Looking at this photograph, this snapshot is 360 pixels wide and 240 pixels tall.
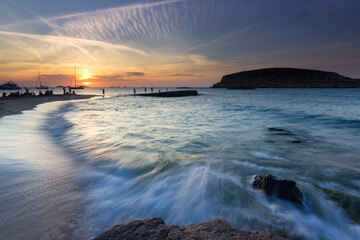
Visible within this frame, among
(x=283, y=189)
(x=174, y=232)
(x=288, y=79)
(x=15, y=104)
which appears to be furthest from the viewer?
(x=288, y=79)

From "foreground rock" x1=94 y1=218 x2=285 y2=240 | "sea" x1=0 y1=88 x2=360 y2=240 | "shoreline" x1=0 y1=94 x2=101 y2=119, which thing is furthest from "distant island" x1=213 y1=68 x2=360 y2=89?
"foreground rock" x1=94 y1=218 x2=285 y2=240

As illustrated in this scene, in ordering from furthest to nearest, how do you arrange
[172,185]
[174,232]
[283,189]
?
[172,185] < [283,189] < [174,232]

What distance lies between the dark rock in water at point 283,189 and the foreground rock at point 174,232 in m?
1.71

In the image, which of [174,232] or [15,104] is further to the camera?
[15,104]

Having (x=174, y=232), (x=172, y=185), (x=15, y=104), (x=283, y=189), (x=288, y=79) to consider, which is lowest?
(x=172, y=185)

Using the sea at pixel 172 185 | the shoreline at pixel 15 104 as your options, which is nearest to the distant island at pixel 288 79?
the shoreline at pixel 15 104

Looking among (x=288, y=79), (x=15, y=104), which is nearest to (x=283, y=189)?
(x=15, y=104)

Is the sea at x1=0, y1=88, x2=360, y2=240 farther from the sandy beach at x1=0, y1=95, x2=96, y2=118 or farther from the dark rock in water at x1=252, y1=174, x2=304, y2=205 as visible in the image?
the sandy beach at x1=0, y1=95, x2=96, y2=118

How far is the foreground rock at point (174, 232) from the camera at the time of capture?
1.91 metres

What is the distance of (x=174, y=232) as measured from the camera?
77.7 inches

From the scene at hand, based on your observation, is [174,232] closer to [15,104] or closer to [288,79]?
[15,104]

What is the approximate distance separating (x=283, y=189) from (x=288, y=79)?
537 ft

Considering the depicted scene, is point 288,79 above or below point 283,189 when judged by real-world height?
above

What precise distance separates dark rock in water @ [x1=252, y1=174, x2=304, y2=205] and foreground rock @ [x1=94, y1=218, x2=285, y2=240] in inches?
67.1
